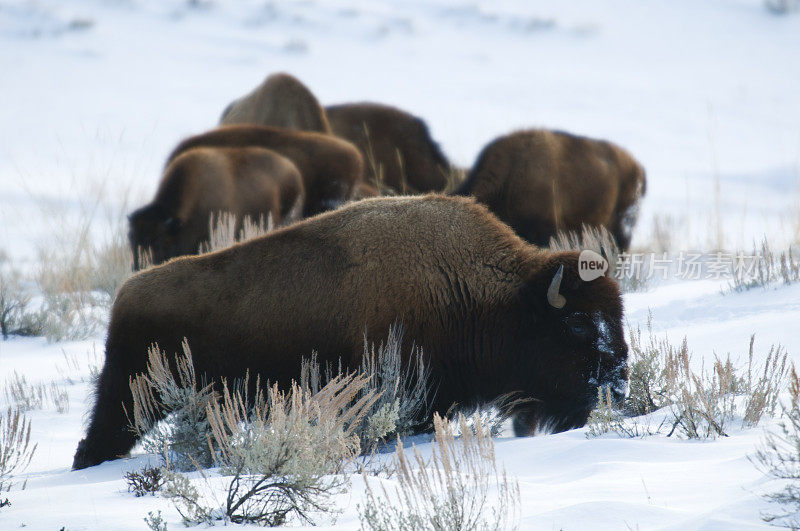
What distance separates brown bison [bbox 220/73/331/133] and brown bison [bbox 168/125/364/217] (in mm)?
1868

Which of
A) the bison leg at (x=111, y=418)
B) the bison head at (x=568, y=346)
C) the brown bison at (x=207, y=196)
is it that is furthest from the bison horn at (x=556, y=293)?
the brown bison at (x=207, y=196)

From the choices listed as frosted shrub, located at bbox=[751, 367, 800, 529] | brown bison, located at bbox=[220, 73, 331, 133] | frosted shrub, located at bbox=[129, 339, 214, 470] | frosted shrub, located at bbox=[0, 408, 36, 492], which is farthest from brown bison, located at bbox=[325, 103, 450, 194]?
frosted shrub, located at bbox=[751, 367, 800, 529]

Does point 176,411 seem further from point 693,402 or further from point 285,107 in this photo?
point 285,107

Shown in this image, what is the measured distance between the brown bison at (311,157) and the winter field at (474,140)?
6.30 feet

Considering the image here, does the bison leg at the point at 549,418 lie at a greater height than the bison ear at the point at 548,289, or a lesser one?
lesser

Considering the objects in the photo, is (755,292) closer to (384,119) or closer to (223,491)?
(223,491)

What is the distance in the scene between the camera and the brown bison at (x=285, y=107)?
13.2 m

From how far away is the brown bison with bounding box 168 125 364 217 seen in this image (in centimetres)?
1101

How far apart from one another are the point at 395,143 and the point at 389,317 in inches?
383

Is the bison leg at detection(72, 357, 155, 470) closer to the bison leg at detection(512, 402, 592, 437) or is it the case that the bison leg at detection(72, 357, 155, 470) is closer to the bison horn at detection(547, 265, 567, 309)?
the bison leg at detection(512, 402, 592, 437)

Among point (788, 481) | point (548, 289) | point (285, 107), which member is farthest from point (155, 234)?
point (788, 481)

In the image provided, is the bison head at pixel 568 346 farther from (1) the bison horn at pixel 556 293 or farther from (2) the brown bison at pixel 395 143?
(2) the brown bison at pixel 395 143

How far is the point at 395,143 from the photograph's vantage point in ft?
46.0

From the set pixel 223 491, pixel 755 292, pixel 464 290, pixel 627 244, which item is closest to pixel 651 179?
pixel 627 244
